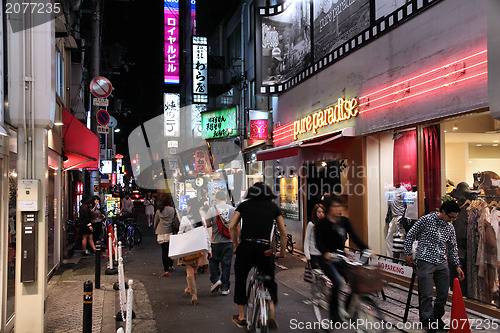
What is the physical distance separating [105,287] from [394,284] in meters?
6.67

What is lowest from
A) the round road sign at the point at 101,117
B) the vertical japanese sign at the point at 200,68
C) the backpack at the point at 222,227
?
the backpack at the point at 222,227

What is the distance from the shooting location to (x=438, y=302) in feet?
20.8

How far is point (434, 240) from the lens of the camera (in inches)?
246

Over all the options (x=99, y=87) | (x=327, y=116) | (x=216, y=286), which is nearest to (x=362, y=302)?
(x=216, y=286)

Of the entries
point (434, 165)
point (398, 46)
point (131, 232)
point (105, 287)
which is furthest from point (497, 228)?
point (131, 232)

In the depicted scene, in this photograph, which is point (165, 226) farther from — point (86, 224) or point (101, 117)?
point (101, 117)

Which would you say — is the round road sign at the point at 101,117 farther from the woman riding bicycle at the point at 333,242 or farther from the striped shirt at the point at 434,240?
the striped shirt at the point at 434,240

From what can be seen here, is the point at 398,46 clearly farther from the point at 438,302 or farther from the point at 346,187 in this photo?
the point at 438,302

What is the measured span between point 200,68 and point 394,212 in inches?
721

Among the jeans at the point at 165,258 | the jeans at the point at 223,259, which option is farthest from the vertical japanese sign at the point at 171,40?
the jeans at the point at 223,259

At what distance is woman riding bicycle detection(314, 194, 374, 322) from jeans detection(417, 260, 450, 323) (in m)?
1.08

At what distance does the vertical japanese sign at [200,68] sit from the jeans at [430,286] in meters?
21.5

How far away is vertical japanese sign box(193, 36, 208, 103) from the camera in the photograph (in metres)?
25.7

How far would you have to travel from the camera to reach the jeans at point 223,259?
912cm
